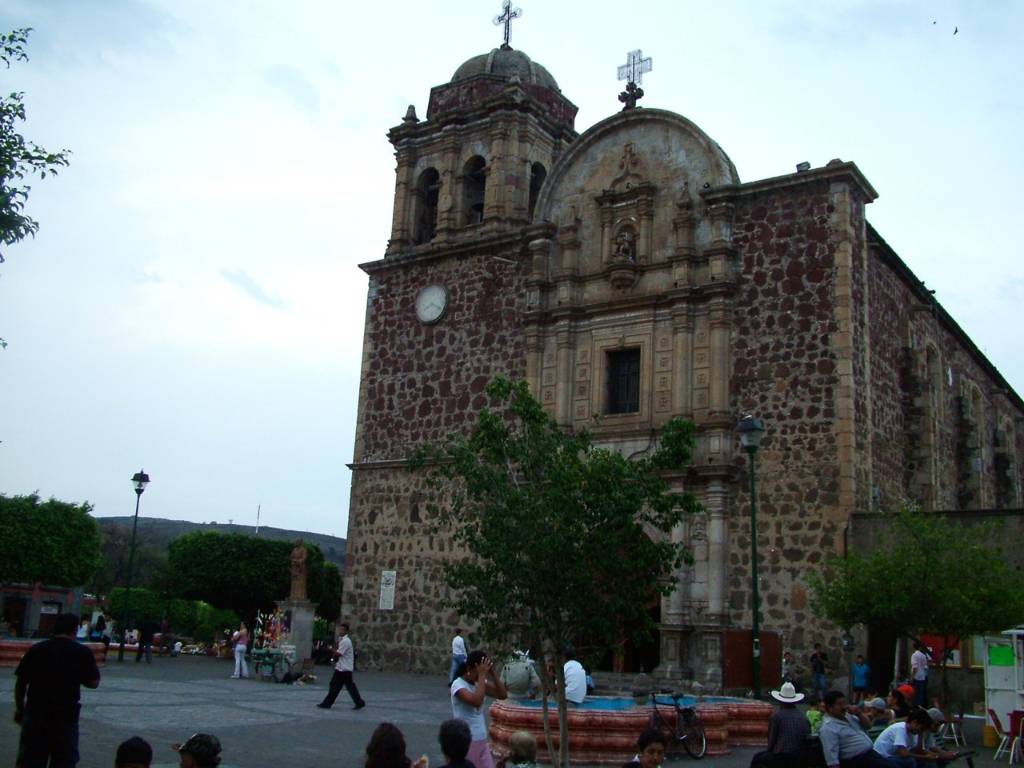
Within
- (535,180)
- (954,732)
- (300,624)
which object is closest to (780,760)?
(954,732)

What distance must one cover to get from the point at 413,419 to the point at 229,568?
1858 centimetres

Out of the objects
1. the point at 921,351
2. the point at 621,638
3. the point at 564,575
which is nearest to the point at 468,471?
the point at 564,575

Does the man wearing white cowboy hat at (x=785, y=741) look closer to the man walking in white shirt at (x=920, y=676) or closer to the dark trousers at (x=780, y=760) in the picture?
the dark trousers at (x=780, y=760)

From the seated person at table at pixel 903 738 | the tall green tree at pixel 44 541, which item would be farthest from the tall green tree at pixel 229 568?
the seated person at table at pixel 903 738

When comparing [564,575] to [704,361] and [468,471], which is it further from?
[704,361]

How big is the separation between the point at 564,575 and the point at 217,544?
34727mm

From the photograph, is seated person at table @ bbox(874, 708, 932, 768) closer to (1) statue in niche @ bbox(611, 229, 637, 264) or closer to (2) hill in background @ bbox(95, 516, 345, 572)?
(1) statue in niche @ bbox(611, 229, 637, 264)

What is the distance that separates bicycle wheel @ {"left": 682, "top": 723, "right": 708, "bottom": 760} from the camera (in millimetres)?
12508

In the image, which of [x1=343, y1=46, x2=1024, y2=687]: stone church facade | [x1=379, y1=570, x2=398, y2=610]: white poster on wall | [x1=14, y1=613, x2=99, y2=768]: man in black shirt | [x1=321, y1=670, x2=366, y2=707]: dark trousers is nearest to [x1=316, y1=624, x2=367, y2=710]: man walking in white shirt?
[x1=321, y1=670, x2=366, y2=707]: dark trousers

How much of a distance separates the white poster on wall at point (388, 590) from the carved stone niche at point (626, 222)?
8.71m

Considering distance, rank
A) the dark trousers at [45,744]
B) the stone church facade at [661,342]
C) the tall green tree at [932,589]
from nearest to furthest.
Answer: the dark trousers at [45,744] → the tall green tree at [932,589] → the stone church facade at [661,342]

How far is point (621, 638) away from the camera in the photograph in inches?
393

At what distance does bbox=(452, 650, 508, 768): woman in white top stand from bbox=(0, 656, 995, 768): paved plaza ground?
2965mm

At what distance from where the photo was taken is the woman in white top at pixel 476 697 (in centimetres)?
802
